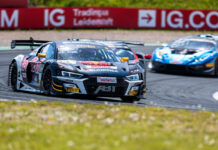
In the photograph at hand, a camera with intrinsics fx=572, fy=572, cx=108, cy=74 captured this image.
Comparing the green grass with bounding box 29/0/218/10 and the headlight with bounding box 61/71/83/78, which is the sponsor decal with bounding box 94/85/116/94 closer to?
the headlight with bounding box 61/71/83/78

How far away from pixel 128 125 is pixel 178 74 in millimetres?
11202

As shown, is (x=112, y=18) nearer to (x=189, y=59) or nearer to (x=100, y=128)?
(x=189, y=59)

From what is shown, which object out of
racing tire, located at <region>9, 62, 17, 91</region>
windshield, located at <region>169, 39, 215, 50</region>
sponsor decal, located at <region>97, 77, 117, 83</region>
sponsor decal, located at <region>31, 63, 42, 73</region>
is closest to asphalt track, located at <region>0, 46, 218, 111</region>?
racing tire, located at <region>9, 62, 17, 91</region>

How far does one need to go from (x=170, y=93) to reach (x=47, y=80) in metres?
3.48

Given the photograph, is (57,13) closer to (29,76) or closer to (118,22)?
(118,22)

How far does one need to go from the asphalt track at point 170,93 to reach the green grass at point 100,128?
994 mm

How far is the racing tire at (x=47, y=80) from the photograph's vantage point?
10773 millimetres

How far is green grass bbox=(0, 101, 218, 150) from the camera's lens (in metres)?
5.88

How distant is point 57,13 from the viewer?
1217 inches

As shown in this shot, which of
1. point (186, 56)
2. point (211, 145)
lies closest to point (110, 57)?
point (211, 145)

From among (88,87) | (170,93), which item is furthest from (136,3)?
(88,87)

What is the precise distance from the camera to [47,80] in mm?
10883

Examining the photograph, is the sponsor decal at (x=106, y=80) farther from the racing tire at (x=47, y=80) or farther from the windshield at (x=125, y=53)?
the windshield at (x=125, y=53)

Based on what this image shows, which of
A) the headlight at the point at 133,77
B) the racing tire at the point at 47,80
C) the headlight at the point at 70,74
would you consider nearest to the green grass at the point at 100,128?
the headlight at the point at 70,74
